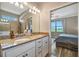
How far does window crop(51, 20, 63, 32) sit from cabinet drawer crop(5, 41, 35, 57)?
326 millimetres

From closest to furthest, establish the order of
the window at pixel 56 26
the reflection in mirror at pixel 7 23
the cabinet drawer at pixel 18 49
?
the cabinet drawer at pixel 18 49 < the reflection in mirror at pixel 7 23 < the window at pixel 56 26

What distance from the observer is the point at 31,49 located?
136 cm

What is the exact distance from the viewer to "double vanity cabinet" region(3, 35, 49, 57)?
1080 mm

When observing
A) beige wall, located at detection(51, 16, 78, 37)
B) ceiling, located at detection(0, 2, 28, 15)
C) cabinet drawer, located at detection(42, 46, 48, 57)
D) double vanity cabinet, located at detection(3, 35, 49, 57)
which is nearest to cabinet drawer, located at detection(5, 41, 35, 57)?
double vanity cabinet, located at detection(3, 35, 49, 57)

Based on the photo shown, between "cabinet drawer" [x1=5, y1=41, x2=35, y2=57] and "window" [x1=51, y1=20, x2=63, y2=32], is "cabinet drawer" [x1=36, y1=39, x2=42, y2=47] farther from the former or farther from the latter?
"window" [x1=51, y1=20, x2=63, y2=32]

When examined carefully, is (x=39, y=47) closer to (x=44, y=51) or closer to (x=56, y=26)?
(x=44, y=51)

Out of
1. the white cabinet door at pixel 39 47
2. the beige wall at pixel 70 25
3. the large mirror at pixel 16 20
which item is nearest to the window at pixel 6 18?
the large mirror at pixel 16 20

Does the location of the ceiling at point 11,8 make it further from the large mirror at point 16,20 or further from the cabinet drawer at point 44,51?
the cabinet drawer at point 44,51

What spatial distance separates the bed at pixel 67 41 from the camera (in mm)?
1355

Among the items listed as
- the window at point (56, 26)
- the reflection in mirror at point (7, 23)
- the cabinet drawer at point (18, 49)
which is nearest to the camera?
the cabinet drawer at point (18, 49)

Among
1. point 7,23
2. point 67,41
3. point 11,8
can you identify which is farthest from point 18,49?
point 67,41

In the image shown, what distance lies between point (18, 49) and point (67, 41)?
Result: 2.12 feet

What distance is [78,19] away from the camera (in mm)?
1384

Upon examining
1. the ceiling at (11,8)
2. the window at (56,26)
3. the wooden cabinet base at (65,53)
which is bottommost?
the wooden cabinet base at (65,53)
